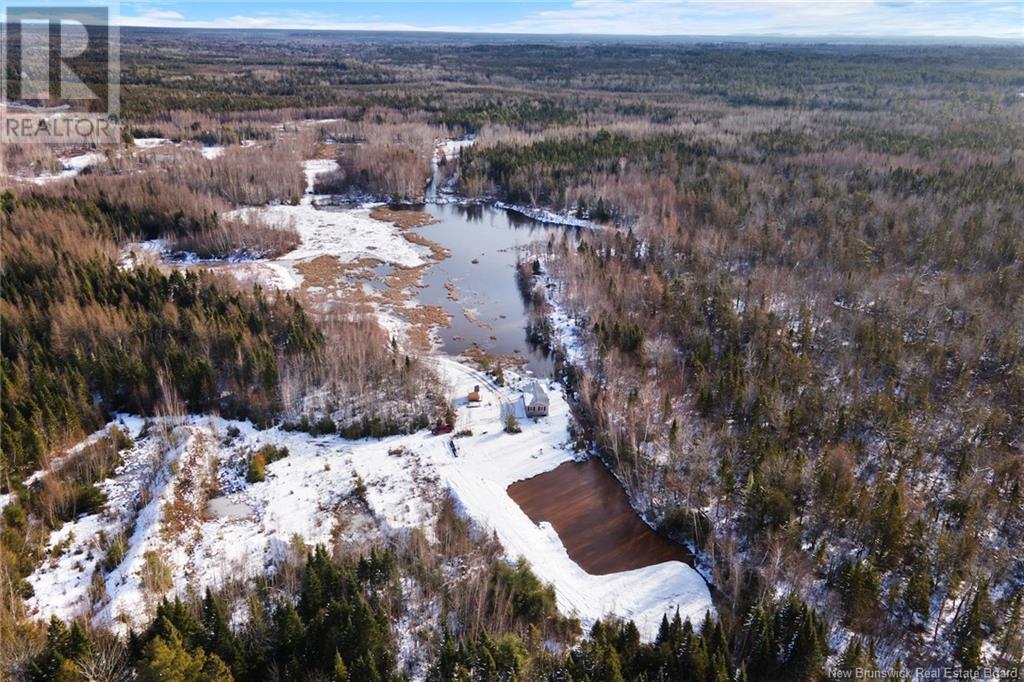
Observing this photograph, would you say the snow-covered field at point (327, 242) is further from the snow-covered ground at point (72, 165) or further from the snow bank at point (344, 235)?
the snow-covered ground at point (72, 165)

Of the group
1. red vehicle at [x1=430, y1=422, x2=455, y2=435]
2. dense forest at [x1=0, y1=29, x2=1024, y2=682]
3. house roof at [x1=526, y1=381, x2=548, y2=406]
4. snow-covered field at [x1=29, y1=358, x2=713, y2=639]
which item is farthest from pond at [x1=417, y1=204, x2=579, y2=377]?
red vehicle at [x1=430, y1=422, x2=455, y2=435]

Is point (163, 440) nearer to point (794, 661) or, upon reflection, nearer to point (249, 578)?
point (249, 578)

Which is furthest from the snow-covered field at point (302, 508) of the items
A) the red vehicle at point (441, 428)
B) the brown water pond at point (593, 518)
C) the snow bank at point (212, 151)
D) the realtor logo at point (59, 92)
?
the snow bank at point (212, 151)

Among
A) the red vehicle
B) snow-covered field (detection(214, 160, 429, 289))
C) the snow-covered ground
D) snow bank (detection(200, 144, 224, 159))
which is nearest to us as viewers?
the red vehicle

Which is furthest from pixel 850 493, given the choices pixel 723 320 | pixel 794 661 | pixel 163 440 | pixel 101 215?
pixel 101 215

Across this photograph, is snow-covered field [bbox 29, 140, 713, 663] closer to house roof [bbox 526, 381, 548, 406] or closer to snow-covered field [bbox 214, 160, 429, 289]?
house roof [bbox 526, 381, 548, 406]

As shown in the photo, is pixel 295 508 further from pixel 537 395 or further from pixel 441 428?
pixel 537 395
